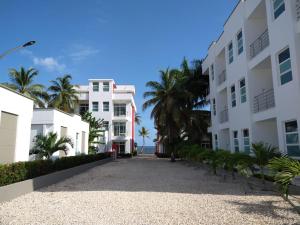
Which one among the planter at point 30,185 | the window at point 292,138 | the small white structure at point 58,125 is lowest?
the planter at point 30,185

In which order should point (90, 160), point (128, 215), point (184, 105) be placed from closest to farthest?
point (128, 215)
point (90, 160)
point (184, 105)

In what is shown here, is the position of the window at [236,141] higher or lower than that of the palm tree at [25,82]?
lower

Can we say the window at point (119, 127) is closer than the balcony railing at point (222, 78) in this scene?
No

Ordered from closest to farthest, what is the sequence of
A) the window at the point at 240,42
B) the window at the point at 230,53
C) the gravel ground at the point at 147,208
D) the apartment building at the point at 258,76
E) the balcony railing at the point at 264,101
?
the gravel ground at the point at 147,208 → the apartment building at the point at 258,76 → the balcony railing at the point at 264,101 → the window at the point at 240,42 → the window at the point at 230,53

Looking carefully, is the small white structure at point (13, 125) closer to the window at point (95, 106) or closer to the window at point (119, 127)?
the window at point (95, 106)

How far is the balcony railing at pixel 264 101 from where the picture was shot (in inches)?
593

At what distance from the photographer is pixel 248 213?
23.2 ft

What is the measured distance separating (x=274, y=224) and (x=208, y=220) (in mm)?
1446

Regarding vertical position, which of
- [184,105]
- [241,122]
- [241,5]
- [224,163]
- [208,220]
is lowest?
[208,220]

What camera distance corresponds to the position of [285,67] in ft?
41.8

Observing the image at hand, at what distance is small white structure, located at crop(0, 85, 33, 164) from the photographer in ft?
45.6

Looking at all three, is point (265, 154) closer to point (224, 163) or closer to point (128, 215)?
point (224, 163)

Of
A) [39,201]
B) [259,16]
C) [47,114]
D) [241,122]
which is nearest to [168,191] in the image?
[39,201]

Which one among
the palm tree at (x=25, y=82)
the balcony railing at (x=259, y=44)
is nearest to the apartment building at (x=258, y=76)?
the balcony railing at (x=259, y=44)
